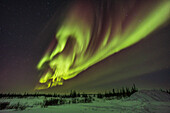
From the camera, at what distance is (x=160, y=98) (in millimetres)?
21828

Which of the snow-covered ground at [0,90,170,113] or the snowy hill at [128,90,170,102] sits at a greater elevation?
the snow-covered ground at [0,90,170,113]

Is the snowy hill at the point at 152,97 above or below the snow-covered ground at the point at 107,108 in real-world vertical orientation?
below

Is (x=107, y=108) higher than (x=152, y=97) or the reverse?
higher

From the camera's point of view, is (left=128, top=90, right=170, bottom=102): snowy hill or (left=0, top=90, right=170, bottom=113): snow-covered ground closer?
(left=0, top=90, right=170, bottom=113): snow-covered ground

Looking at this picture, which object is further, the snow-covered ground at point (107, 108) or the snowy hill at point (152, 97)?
the snowy hill at point (152, 97)

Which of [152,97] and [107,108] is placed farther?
[152,97]
